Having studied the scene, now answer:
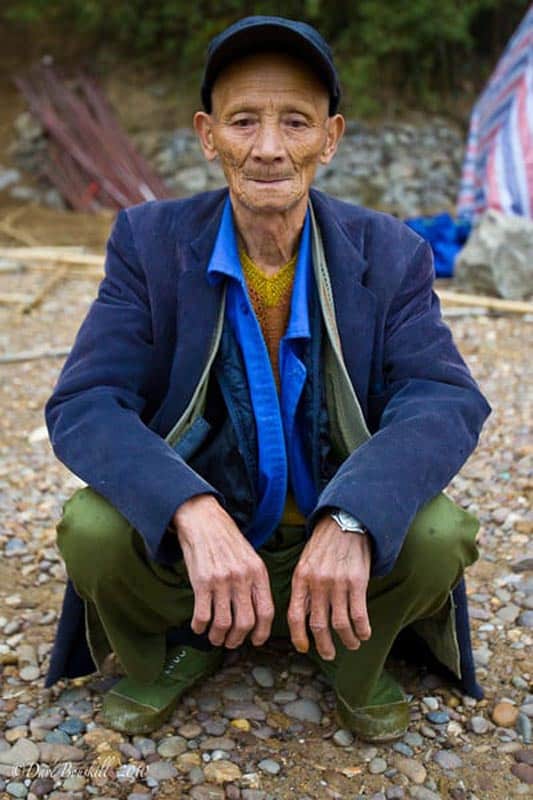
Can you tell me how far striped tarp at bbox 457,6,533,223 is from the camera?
25.2ft

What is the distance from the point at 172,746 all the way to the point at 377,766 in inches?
18.7

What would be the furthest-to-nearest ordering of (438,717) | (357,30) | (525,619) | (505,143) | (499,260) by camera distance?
1. (357,30)
2. (505,143)
3. (499,260)
4. (525,619)
5. (438,717)

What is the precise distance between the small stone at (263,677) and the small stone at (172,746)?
0.97ft

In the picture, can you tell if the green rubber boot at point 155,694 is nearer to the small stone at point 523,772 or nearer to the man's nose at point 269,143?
the small stone at point 523,772

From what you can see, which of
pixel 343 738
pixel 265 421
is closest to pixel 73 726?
pixel 343 738

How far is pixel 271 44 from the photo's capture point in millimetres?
1999

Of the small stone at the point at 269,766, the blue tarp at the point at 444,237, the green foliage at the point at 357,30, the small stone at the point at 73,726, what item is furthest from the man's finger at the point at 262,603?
the green foliage at the point at 357,30

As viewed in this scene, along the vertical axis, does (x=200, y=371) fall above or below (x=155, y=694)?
above

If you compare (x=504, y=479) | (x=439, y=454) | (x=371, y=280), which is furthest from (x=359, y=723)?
(x=504, y=479)

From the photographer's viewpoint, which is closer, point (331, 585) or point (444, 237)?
point (331, 585)

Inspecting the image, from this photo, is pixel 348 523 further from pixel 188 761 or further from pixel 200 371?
pixel 188 761

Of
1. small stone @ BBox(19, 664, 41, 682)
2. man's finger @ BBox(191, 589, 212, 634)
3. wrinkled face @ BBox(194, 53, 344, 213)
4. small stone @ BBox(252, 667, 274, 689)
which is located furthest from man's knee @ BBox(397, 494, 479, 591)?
small stone @ BBox(19, 664, 41, 682)

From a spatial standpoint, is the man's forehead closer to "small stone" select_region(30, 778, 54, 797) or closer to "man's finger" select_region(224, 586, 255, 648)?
"man's finger" select_region(224, 586, 255, 648)

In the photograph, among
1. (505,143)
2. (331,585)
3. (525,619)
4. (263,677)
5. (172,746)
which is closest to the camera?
(331,585)
